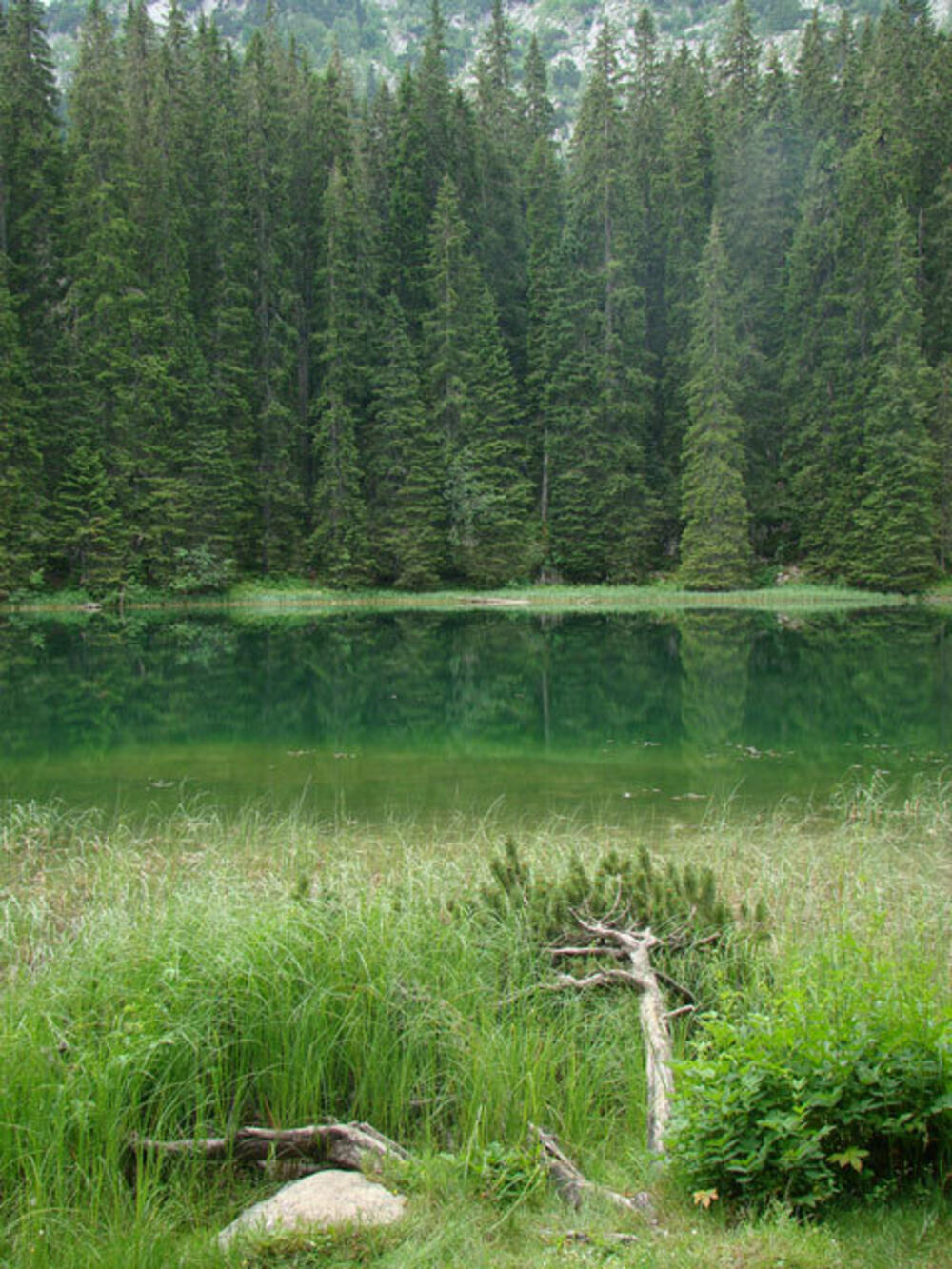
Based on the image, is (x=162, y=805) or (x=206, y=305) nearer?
(x=162, y=805)

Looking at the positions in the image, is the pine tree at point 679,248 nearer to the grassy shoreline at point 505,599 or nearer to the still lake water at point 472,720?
the grassy shoreline at point 505,599

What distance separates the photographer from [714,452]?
46.0 m

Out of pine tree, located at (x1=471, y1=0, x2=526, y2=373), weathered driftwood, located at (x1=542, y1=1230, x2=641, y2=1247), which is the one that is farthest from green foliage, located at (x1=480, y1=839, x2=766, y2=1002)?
pine tree, located at (x1=471, y1=0, x2=526, y2=373)

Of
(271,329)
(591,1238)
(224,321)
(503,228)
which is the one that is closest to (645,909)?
(591,1238)

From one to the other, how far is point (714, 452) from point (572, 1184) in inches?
1782

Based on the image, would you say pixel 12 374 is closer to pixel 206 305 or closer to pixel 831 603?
pixel 206 305

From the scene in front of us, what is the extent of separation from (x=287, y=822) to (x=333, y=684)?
464 inches

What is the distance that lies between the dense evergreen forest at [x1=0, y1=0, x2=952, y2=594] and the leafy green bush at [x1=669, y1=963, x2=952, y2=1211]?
40154 millimetres

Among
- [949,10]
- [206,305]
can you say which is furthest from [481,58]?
[949,10]

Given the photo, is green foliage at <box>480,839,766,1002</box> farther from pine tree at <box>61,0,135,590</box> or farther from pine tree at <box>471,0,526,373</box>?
pine tree at <box>471,0,526,373</box>

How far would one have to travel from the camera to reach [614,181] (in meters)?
50.2

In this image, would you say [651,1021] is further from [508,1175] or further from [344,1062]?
[344,1062]

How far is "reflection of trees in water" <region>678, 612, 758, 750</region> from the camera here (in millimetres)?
15727

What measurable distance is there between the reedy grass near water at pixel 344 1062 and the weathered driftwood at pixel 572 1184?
0.08 metres
